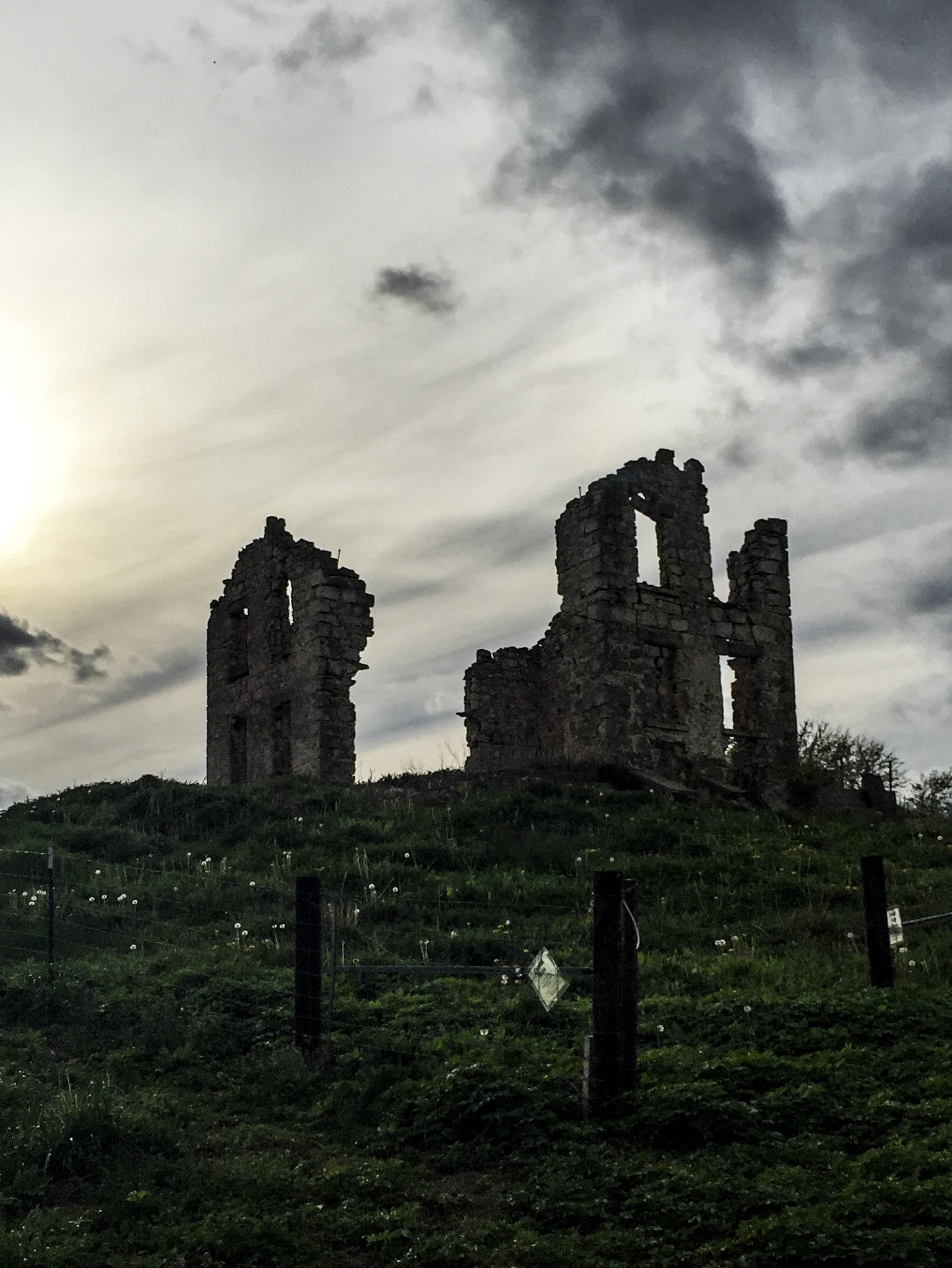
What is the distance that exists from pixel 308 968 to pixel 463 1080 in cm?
211

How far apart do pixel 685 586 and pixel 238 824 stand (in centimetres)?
1205

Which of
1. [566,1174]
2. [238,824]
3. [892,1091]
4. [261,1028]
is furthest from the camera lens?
[238,824]

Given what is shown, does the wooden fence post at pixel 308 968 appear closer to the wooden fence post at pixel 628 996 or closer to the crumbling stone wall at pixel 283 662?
the wooden fence post at pixel 628 996

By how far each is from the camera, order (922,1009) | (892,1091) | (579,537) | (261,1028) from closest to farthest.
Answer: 1. (892,1091)
2. (922,1009)
3. (261,1028)
4. (579,537)

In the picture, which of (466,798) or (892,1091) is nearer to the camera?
(892,1091)

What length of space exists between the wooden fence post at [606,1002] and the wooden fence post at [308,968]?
272 cm

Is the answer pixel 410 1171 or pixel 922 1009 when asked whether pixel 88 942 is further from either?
pixel 922 1009

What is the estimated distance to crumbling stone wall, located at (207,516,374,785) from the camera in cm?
3225

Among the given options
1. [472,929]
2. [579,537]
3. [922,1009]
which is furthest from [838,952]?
[579,537]

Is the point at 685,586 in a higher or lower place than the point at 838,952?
higher

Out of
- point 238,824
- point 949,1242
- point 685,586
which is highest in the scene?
point 685,586

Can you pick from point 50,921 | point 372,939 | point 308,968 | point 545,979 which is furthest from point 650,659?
point 545,979

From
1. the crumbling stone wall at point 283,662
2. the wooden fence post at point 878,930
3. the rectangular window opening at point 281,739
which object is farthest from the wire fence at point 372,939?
the rectangular window opening at point 281,739

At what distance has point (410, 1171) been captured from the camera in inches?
403
